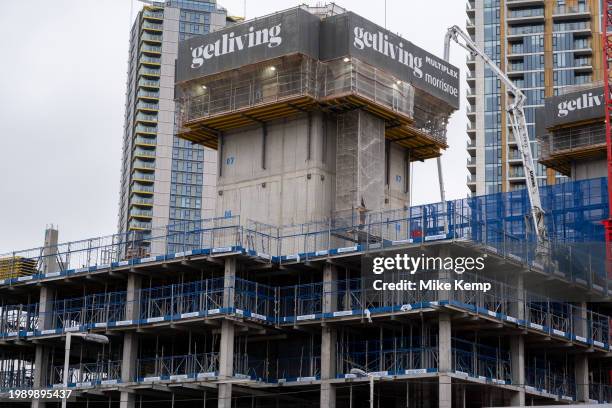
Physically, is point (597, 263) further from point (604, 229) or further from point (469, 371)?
point (469, 371)

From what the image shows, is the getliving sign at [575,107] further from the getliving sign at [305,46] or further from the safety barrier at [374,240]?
the getliving sign at [305,46]

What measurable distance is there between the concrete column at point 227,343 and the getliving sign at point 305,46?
52.6 feet

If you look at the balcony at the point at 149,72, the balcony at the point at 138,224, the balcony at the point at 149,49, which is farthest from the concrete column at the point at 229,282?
the balcony at the point at 149,49

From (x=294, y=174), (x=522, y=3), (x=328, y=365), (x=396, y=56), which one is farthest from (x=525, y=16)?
(x=328, y=365)

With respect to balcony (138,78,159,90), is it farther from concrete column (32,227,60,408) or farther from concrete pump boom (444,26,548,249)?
concrete column (32,227,60,408)

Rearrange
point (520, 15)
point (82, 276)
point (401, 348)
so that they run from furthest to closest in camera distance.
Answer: point (520, 15)
point (82, 276)
point (401, 348)

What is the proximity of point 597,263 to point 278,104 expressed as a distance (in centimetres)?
2616

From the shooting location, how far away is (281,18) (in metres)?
79.2

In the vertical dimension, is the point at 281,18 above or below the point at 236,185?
above

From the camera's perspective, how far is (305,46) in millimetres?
78188

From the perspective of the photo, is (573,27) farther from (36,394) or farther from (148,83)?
(36,394)

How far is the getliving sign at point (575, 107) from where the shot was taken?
102m

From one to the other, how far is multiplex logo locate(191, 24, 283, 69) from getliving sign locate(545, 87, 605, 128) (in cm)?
3499

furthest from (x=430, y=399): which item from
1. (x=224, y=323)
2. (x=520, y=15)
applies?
(x=520, y=15)
